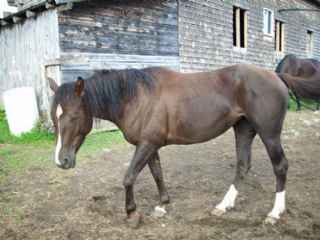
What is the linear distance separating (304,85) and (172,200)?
1.91 m

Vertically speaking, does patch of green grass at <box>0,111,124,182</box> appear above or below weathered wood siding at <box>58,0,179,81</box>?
below

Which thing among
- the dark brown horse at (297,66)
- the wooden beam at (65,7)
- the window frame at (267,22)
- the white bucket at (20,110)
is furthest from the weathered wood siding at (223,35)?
the white bucket at (20,110)

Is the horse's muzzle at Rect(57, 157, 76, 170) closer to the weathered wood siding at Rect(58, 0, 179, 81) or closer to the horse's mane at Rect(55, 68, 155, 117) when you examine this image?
the horse's mane at Rect(55, 68, 155, 117)

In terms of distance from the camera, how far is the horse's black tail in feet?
12.3

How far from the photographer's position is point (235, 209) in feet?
11.8

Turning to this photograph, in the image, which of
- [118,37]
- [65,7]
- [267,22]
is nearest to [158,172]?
[65,7]

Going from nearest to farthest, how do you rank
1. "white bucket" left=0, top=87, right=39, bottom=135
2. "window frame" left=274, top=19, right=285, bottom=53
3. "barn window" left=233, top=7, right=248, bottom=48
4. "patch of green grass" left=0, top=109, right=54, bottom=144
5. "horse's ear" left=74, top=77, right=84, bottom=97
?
"horse's ear" left=74, top=77, right=84, bottom=97
"patch of green grass" left=0, top=109, right=54, bottom=144
"white bucket" left=0, top=87, right=39, bottom=135
"barn window" left=233, top=7, right=248, bottom=48
"window frame" left=274, top=19, right=285, bottom=53

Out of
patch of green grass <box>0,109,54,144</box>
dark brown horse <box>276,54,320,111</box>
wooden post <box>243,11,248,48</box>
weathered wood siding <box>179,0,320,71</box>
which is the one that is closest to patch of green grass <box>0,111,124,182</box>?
patch of green grass <box>0,109,54,144</box>

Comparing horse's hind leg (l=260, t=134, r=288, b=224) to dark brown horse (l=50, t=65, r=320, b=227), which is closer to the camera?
dark brown horse (l=50, t=65, r=320, b=227)

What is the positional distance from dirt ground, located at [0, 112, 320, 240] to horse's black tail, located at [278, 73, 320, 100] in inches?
45.0

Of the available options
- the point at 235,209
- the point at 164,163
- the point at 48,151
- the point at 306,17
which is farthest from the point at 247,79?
the point at 306,17

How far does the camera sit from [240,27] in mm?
13758

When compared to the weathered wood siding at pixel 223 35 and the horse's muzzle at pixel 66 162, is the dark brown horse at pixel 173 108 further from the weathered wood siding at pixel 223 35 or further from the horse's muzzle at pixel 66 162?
the weathered wood siding at pixel 223 35

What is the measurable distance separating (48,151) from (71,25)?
2.88 metres
